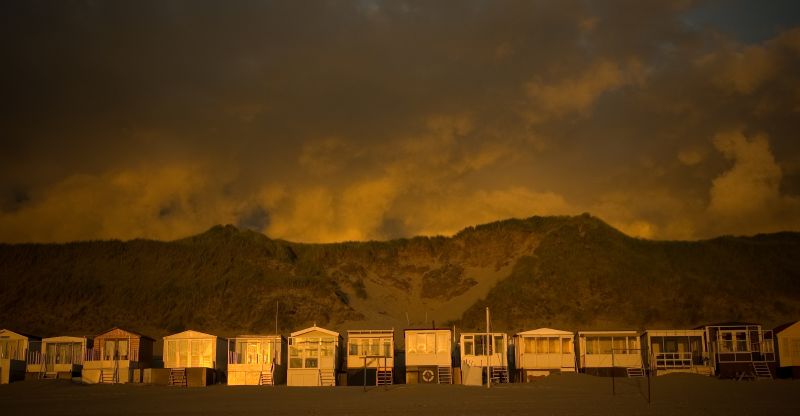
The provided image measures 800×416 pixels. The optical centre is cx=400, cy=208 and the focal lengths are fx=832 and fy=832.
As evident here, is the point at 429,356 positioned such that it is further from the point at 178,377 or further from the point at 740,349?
the point at 740,349

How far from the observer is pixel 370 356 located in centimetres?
5078

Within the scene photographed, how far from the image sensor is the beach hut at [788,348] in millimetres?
51750

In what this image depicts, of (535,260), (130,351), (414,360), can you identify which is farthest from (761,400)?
(535,260)

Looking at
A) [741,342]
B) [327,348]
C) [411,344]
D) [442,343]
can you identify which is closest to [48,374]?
[327,348]

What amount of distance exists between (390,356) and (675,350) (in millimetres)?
18907

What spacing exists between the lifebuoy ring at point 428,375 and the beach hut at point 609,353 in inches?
388

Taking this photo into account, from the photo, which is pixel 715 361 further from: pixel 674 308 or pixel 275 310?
pixel 275 310

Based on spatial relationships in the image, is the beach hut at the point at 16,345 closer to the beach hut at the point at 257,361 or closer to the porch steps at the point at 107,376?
the porch steps at the point at 107,376

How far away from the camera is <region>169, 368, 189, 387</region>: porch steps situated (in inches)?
1960

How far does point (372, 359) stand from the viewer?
5066 centimetres

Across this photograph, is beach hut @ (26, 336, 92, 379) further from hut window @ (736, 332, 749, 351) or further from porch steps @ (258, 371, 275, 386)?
hut window @ (736, 332, 749, 351)

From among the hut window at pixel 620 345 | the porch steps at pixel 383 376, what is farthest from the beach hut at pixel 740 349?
the porch steps at pixel 383 376

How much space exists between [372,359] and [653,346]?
18.2 m

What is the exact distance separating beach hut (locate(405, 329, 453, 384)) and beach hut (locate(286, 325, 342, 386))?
15.0 feet
